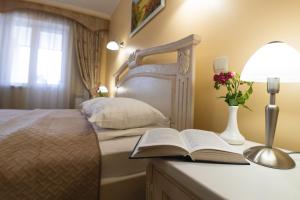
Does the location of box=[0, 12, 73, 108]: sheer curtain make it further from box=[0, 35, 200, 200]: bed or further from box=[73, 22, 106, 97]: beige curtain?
box=[0, 35, 200, 200]: bed

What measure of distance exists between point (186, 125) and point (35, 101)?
317cm

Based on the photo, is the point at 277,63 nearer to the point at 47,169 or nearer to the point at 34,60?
the point at 47,169

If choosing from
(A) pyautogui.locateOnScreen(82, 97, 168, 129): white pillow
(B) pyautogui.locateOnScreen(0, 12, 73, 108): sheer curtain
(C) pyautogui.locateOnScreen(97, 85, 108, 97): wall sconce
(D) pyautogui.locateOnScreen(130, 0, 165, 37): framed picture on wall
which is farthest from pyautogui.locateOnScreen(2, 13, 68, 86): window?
(A) pyautogui.locateOnScreen(82, 97, 168, 129): white pillow

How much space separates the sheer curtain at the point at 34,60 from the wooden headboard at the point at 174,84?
2327mm

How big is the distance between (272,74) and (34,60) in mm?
3656

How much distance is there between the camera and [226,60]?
1.03 m

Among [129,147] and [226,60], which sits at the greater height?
[226,60]

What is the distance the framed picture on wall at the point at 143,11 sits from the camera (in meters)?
1.75

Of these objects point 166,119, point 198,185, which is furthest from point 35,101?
point 198,185

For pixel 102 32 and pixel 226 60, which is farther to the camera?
pixel 102 32

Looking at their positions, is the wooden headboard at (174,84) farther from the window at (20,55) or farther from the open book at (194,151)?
the window at (20,55)

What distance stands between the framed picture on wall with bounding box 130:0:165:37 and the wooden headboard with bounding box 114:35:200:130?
44 cm

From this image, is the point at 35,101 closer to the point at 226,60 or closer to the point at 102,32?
the point at 102,32

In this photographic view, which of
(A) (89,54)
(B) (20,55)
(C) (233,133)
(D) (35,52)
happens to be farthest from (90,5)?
(C) (233,133)
